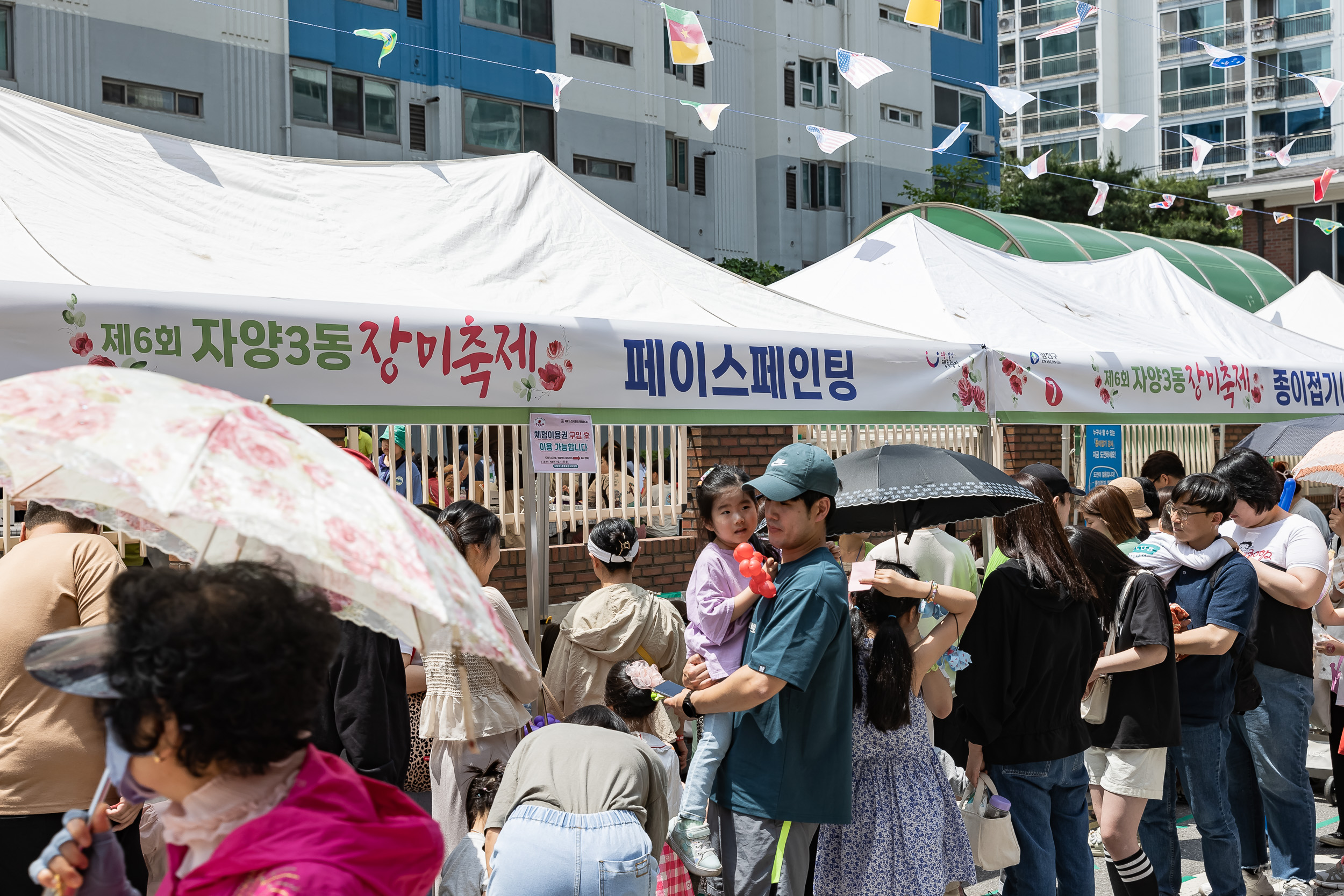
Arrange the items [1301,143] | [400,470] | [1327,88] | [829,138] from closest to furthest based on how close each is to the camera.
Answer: [400,470] → [829,138] → [1327,88] → [1301,143]

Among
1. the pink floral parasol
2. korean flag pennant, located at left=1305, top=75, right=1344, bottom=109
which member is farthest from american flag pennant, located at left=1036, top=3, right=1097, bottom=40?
the pink floral parasol

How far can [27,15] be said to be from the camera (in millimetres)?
15531

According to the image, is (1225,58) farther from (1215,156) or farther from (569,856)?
(1215,156)

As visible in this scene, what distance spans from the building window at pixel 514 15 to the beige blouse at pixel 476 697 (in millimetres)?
19029

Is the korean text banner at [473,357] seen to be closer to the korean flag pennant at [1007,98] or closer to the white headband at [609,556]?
the white headband at [609,556]

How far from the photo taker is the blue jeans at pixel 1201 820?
434 centimetres

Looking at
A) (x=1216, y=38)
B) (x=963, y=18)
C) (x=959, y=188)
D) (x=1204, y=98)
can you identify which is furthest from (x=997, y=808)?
(x=1216, y=38)

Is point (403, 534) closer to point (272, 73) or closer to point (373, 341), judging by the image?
point (373, 341)

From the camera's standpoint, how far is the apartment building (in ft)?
55.4

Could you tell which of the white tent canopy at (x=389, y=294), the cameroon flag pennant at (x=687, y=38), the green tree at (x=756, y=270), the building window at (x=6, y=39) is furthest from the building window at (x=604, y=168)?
the white tent canopy at (x=389, y=294)

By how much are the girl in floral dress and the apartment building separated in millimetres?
16412

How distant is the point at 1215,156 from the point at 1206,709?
5469cm

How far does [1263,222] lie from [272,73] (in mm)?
21785

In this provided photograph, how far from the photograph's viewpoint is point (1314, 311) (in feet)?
43.0
